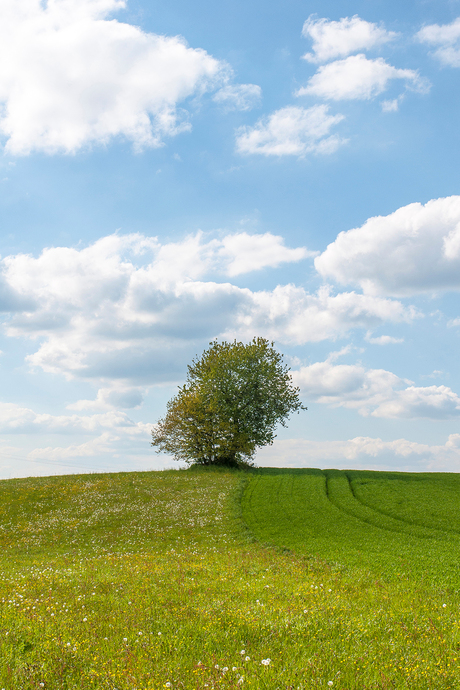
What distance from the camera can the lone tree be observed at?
59094mm

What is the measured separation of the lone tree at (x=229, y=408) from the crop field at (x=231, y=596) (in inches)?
831

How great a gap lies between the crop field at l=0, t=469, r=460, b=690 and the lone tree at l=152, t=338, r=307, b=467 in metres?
21.1

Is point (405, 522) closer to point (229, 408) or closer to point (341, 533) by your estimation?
point (341, 533)

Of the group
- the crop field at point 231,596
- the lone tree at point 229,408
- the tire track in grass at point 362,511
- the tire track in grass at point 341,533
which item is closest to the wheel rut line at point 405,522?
the tire track in grass at point 362,511

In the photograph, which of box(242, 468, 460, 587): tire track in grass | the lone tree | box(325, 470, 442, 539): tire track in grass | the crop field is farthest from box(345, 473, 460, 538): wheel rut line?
the lone tree

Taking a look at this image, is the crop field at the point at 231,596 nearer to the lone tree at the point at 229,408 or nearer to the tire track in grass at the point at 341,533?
the tire track in grass at the point at 341,533

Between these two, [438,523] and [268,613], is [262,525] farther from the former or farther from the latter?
[268,613]

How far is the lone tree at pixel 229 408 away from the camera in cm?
5909

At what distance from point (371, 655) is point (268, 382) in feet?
181

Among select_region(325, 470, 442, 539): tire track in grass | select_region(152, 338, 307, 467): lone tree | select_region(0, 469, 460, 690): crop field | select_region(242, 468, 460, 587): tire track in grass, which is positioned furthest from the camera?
select_region(152, 338, 307, 467): lone tree

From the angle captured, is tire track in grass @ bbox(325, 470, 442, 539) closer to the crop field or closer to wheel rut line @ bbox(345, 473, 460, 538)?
wheel rut line @ bbox(345, 473, 460, 538)

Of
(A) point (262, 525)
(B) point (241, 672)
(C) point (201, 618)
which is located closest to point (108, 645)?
(C) point (201, 618)

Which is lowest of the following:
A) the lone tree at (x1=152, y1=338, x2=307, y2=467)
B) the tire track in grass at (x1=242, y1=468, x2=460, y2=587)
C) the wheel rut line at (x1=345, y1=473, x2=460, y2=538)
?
the wheel rut line at (x1=345, y1=473, x2=460, y2=538)

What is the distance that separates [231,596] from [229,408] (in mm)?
48191
